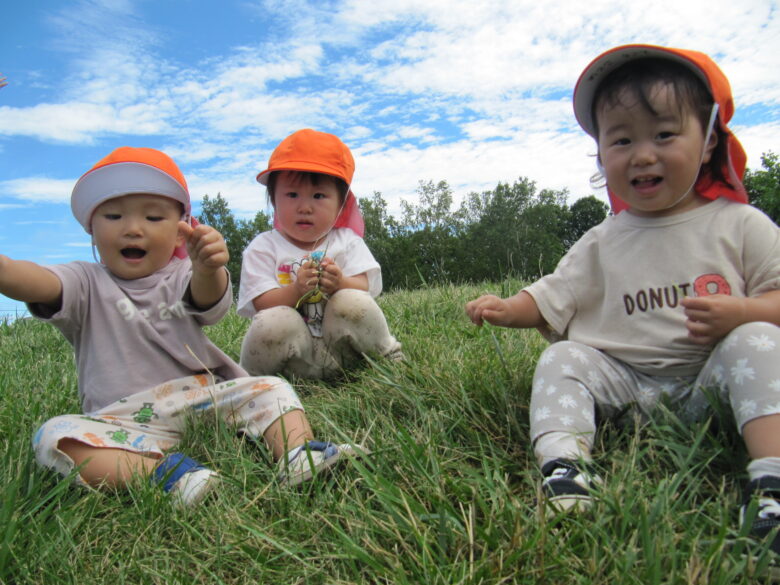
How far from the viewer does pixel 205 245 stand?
2266 millimetres

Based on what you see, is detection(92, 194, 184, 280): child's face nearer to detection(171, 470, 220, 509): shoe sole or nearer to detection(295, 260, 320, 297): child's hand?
detection(295, 260, 320, 297): child's hand

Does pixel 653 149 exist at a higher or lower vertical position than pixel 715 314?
higher

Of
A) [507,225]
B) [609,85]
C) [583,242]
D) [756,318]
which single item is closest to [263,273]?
[583,242]

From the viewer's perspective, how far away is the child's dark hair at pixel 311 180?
10.0 feet

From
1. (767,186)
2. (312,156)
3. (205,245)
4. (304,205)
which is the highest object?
(767,186)

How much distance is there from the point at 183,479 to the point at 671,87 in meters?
1.96

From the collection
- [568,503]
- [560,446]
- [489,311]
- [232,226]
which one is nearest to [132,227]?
[489,311]

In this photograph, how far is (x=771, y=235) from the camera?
1959mm

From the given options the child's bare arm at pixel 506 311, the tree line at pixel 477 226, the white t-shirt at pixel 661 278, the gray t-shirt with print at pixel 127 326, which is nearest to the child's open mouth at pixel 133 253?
the gray t-shirt with print at pixel 127 326

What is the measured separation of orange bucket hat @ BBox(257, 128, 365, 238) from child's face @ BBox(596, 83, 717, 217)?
138 cm

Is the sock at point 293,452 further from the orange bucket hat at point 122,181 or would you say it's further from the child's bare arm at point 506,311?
the orange bucket hat at point 122,181

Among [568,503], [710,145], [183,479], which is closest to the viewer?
[568,503]

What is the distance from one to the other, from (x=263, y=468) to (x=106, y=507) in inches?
17.8

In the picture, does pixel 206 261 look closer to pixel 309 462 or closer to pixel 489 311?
pixel 309 462
